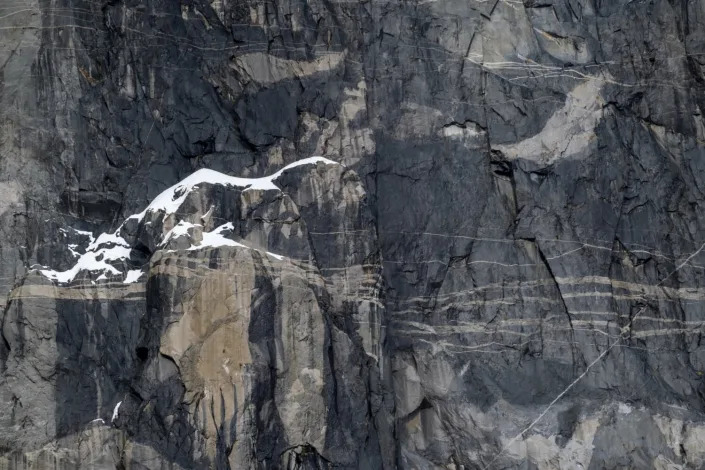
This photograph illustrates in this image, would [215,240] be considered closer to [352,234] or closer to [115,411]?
A: [352,234]

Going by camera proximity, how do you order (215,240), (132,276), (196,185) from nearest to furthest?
1. (215,240)
2. (196,185)
3. (132,276)

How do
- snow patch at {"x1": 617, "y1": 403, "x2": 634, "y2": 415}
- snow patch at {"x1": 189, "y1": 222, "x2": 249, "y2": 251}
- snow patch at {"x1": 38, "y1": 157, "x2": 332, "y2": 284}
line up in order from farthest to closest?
snow patch at {"x1": 617, "y1": 403, "x2": 634, "y2": 415}, snow patch at {"x1": 38, "y1": 157, "x2": 332, "y2": 284}, snow patch at {"x1": 189, "y1": 222, "x2": 249, "y2": 251}

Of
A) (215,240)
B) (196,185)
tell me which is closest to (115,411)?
(215,240)

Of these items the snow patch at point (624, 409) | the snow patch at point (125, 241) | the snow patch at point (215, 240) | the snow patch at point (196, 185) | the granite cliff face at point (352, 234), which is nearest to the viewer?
the granite cliff face at point (352, 234)

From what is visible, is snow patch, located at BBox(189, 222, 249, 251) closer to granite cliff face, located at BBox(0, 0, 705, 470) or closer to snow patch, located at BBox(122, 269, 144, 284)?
granite cliff face, located at BBox(0, 0, 705, 470)

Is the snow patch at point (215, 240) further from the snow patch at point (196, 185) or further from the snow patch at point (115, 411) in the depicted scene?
the snow patch at point (115, 411)

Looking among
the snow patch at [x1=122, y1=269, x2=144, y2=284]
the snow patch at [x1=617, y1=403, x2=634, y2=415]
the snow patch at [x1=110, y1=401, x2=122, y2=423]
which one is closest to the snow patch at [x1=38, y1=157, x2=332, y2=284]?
the snow patch at [x1=122, y1=269, x2=144, y2=284]

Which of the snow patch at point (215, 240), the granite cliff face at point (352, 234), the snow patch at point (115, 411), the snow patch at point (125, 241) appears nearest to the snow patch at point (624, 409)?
the granite cliff face at point (352, 234)

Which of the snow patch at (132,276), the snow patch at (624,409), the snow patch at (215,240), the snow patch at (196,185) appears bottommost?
the snow patch at (624,409)
